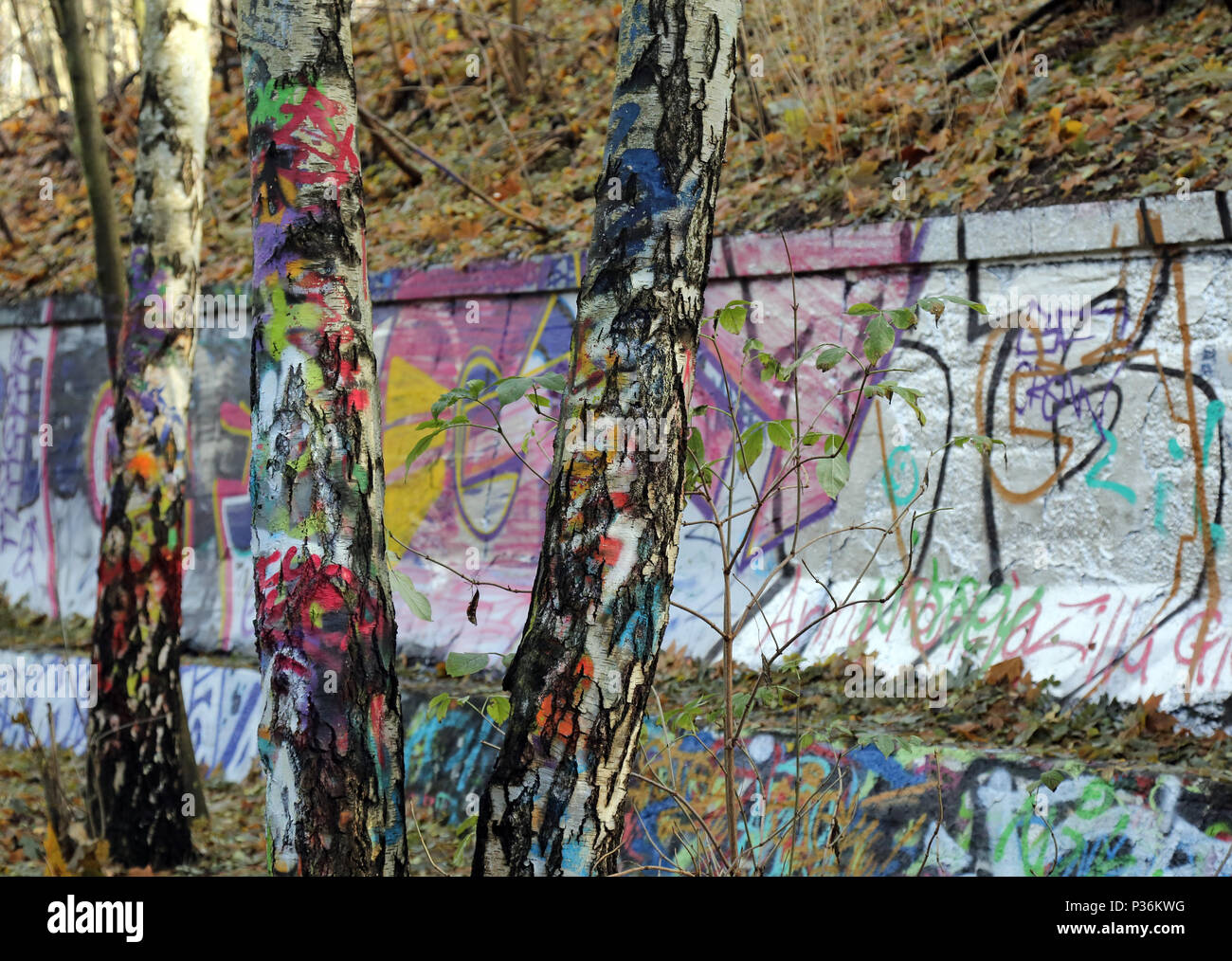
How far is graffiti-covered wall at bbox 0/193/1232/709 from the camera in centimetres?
522

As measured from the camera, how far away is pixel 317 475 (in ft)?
8.67

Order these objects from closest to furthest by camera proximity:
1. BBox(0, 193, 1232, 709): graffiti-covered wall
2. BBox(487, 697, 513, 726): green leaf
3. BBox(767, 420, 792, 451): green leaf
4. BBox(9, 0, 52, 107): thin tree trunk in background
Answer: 1. BBox(767, 420, 792, 451): green leaf
2. BBox(487, 697, 513, 726): green leaf
3. BBox(0, 193, 1232, 709): graffiti-covered wall
4. BBox(9, 0, 52, 107): thin tree trunk in background

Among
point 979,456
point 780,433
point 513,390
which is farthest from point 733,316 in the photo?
point 979,456

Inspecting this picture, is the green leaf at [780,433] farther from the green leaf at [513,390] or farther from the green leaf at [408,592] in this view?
the green leaf at [408,592]

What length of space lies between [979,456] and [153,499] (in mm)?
4076

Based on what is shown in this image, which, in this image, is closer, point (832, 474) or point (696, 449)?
point (832, 474)

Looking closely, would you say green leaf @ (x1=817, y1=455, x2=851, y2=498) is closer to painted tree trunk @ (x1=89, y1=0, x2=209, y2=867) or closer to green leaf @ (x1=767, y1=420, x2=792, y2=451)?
green leaf @ (x1=767, y1=420, x2=792, y2=451)

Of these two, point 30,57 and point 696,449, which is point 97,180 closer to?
point 696,449

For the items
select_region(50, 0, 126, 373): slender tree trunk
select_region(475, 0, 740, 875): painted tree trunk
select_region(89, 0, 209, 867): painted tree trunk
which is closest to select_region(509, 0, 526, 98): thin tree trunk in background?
select_region(50, 0, 126, 373): slender tree trunk

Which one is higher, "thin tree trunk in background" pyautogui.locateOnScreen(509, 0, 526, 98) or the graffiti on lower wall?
"thin tree trunk in background" pyautogui.locateOnScreen(509, 0, 526, 98)

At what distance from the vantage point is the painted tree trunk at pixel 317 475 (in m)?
2.58

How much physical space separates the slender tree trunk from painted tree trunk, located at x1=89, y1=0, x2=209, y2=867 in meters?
0.66

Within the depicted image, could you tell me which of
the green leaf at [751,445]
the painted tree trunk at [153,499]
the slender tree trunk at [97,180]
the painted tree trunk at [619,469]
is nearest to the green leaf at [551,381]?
the painted tree trunk at [619,469]
